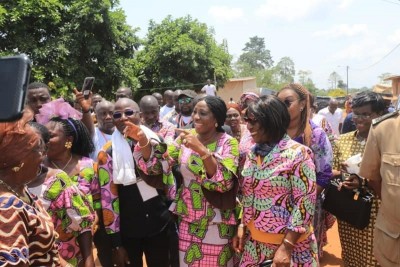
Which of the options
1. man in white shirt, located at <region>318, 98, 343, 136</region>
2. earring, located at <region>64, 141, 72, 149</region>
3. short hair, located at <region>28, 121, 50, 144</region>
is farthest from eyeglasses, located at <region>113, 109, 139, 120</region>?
man in white shirt, located at <region>318, 98, 343, 136</region>

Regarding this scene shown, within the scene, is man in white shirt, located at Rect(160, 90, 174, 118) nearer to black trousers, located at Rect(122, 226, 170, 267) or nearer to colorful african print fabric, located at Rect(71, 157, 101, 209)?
black trousers, located at Rect(122, 226, 170, 267)

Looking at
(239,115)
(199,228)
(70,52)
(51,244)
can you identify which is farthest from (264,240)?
(70,52)

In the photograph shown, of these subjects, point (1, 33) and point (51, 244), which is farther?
point (1, 33)

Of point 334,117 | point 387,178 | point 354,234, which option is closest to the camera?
point 387,178

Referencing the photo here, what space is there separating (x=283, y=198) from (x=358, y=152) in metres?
1.23

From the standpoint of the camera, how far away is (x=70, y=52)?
46.4ft

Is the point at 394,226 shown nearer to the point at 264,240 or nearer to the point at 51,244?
the point at 264,240

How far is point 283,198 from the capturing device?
2580 millimetres

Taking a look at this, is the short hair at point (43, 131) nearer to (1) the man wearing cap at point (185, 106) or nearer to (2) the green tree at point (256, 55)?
(1) the man wearing cap at point (185, 106)

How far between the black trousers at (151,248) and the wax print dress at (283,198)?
91 cm

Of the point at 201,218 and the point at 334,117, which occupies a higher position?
the point at 201,218

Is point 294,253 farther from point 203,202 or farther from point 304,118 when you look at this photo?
point 304,118

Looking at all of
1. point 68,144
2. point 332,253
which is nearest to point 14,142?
point 68,144

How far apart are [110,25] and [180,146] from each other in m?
12.6
